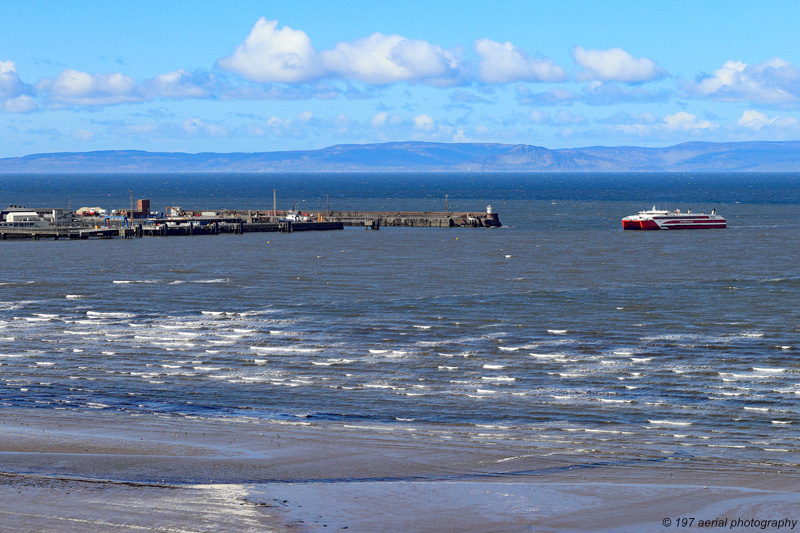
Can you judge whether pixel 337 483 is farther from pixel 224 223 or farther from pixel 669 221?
pixel 669 221

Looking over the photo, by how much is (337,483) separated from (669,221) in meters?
140

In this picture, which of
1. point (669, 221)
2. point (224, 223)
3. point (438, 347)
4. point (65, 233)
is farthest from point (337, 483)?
point (669, 221)

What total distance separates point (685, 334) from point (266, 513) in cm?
3525

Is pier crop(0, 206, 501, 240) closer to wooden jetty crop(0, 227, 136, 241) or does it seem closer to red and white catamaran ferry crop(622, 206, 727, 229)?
wooden jetty crop(0, 227, 136, 241)

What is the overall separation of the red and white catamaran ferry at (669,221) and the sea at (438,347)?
2096 inches

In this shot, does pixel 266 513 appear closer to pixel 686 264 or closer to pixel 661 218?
pixel 686 264

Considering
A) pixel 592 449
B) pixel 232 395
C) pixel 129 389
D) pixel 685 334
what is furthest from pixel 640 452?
pixel 685 334

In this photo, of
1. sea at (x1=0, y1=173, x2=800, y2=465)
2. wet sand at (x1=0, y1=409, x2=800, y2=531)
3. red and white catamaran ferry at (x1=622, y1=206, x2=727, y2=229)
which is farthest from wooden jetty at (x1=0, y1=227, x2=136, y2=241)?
wet sand at (x1=0, y1=409, x2=800, y2=531)

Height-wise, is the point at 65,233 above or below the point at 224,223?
below

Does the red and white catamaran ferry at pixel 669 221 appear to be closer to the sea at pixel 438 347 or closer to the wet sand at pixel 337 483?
the sea at pixel 438 347

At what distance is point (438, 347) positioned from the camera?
45438 millimetres

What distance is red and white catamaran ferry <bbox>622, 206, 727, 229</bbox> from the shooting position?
150 meters

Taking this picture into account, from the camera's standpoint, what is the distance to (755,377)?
1497 inches

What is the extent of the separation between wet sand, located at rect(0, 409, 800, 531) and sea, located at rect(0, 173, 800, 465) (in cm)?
248
